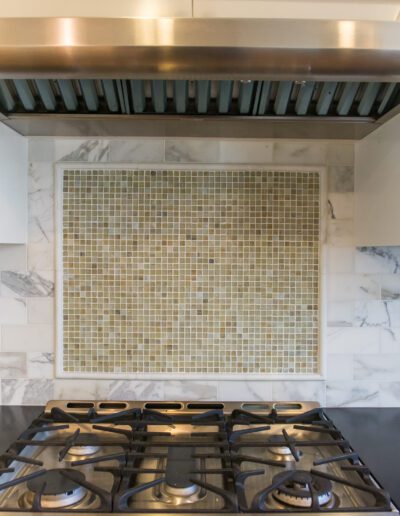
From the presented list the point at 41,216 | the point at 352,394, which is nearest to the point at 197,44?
the point at 41,216

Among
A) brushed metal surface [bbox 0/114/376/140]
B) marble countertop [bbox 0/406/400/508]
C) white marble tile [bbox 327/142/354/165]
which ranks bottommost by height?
marble countertop [bbox 0/406/400/508]

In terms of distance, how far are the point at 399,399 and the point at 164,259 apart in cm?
82

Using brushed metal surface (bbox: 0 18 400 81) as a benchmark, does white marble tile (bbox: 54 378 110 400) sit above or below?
below

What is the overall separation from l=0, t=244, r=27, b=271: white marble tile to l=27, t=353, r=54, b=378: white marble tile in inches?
10.5

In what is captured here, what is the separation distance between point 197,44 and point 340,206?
0.72 metres

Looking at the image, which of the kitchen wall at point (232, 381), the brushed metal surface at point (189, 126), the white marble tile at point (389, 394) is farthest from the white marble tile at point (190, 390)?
the brushed metal surface at point (189, 126)

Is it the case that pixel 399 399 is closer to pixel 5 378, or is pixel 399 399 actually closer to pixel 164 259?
pixel 164 259

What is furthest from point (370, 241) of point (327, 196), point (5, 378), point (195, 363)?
point (5, 378)

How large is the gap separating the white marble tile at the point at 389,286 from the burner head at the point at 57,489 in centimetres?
96

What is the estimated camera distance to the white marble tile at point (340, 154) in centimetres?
132

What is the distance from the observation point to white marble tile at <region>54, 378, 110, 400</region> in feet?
4.33

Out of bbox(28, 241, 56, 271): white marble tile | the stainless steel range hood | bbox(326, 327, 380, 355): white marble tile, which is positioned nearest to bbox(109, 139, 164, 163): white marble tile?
bbox(28, 241, 56, 271): white marble tile

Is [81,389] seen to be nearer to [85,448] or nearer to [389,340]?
[85,448]

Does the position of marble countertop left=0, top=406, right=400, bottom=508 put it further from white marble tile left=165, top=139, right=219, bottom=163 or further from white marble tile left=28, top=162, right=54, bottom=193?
white marble tile left=165, top=139, right=219, bottom=163
